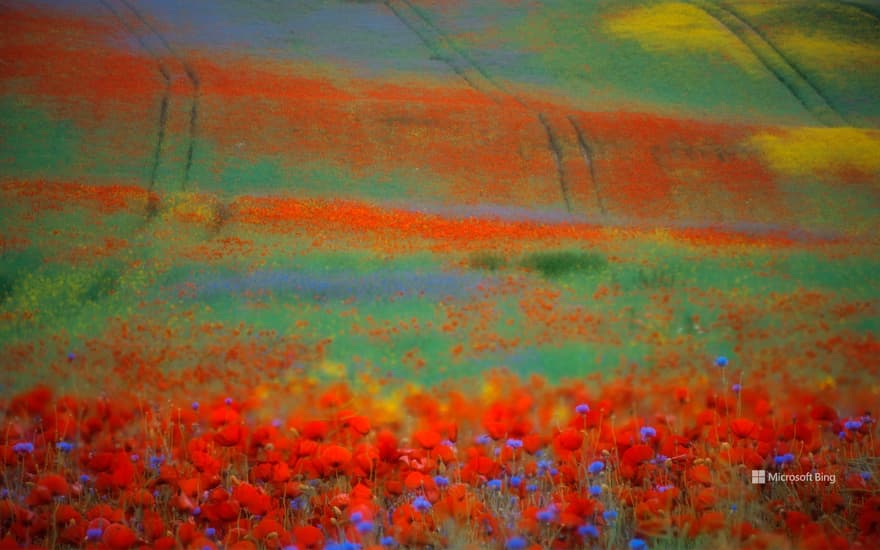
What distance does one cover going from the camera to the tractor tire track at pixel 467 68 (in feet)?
16.0

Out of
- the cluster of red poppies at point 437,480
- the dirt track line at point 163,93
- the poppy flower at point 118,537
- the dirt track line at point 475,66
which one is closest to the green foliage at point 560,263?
the cluster of red poppies at point 437,480

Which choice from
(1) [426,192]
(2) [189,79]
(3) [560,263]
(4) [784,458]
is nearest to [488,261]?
(3) [560,263]

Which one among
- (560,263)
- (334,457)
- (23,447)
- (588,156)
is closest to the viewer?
(334,457)

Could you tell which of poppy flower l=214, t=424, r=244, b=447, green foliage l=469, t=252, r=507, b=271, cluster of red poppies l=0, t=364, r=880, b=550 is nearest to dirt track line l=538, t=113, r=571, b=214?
green foliage l=469, t=252, r=507, b=271

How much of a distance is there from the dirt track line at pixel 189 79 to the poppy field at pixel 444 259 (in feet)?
0.09

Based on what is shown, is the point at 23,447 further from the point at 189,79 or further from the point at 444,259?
the point at 189,79

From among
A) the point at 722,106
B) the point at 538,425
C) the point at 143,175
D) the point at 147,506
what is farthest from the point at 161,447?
the point at 722,106

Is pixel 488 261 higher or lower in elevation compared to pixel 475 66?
lower

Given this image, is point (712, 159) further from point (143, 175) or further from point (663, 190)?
point (143, 175)

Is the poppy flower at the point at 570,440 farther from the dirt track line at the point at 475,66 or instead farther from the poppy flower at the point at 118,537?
the dirt track line at the point at 475,66

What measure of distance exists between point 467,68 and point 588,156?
0.92m

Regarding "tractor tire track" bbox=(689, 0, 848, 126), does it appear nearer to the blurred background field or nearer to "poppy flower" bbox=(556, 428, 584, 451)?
the blurred background field

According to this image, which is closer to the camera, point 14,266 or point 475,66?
point 14,266

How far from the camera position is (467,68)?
5207mm
